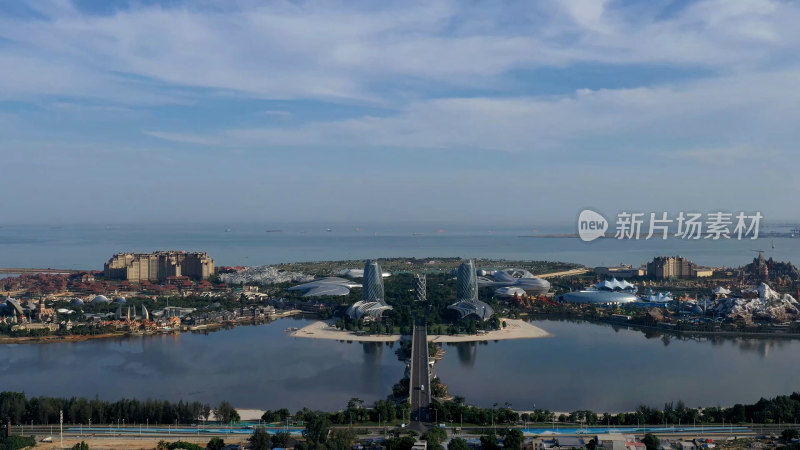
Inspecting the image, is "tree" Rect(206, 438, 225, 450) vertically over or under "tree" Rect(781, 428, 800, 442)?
under

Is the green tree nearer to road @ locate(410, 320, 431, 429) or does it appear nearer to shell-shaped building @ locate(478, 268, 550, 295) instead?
road @ locate(410, 320, 431, 429)

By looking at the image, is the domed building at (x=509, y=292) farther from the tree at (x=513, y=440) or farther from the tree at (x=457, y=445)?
the tree at (x=457, y=445)

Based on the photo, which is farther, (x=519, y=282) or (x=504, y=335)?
(x=519, y=282)

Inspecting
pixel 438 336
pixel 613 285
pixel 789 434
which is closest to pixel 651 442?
pixel 789 434

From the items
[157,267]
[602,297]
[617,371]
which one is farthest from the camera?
[157,267]

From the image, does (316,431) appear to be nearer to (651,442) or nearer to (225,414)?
(225,414)

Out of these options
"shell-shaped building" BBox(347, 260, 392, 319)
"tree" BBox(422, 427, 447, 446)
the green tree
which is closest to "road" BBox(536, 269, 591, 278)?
"shell-shaped building" BBox(347, 260, 392, 319)
